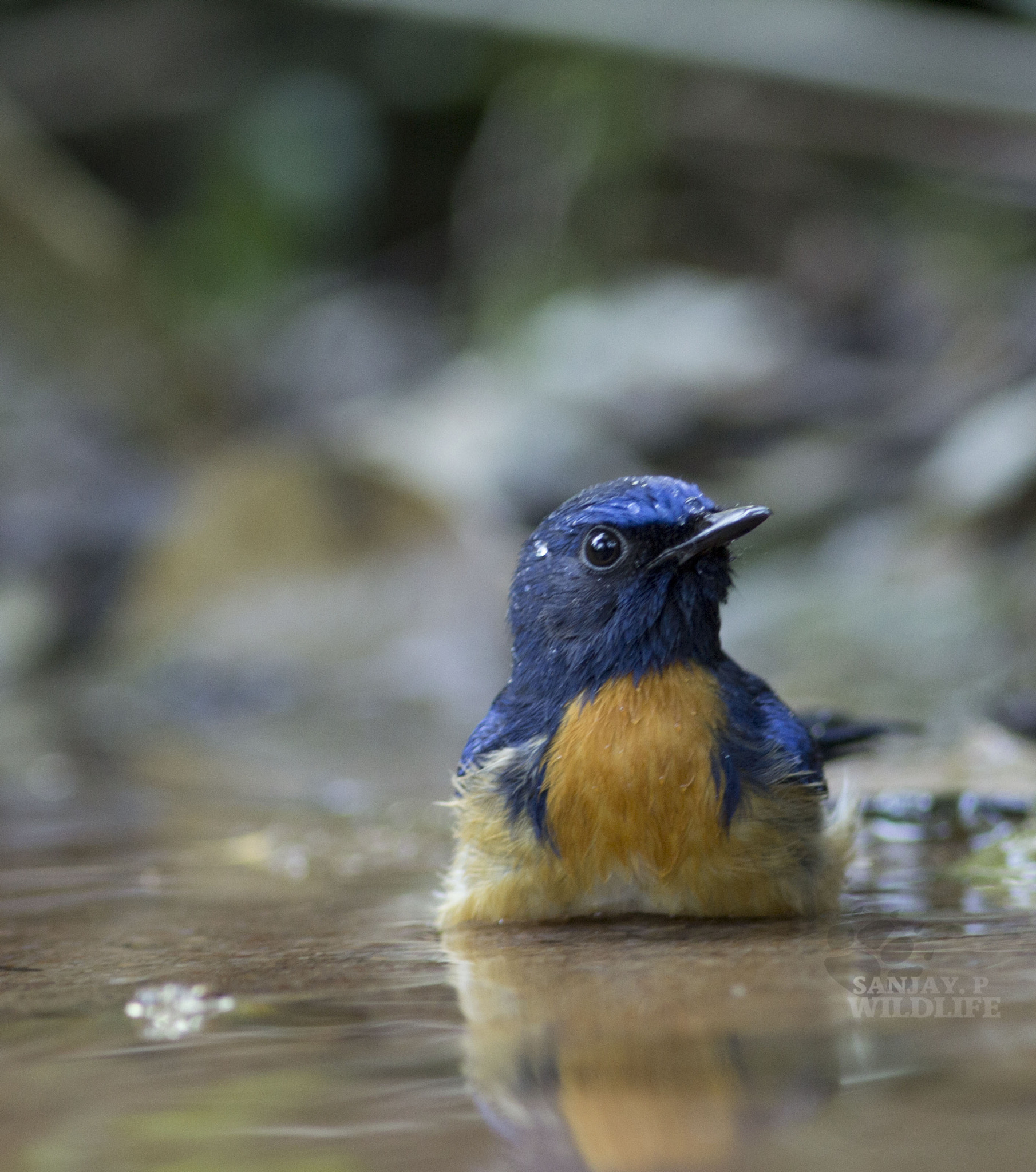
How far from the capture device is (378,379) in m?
14.0

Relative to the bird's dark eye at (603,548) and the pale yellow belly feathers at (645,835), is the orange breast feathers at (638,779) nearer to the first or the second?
the pale yellow belly feathers at (645,835)

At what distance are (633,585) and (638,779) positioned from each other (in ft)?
1.44

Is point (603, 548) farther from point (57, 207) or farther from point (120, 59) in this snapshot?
point (120, 59)

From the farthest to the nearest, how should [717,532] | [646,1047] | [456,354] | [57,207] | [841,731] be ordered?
1. [456,354]
2. [57,207]
3. [841,731]
4. [717,532]
5. [646,1047]

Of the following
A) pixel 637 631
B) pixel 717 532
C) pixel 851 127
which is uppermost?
pixel 851 127

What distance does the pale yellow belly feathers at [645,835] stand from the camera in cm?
285

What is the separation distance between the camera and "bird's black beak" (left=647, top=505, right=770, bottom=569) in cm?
295

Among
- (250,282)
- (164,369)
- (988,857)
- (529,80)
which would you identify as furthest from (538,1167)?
(250,282)

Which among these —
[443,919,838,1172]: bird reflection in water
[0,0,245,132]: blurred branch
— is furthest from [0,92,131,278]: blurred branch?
[443,919,838,1172]: bird reflection in water

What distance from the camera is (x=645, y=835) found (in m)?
2.84

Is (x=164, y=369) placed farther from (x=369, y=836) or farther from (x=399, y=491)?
(x=369, y=836)

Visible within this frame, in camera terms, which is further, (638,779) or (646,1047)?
(638,779)

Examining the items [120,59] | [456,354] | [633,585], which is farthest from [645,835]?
[120,59]

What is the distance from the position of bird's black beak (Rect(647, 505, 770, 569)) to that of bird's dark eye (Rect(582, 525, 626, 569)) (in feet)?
0.28
